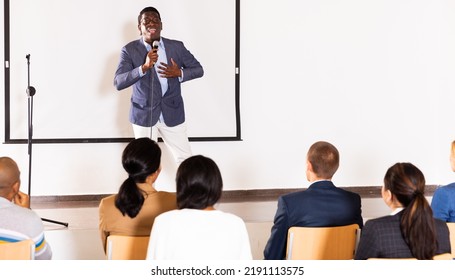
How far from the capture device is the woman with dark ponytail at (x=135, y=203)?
2629 mm

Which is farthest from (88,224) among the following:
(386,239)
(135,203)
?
(386,239)

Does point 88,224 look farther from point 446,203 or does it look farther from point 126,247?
point 446,203

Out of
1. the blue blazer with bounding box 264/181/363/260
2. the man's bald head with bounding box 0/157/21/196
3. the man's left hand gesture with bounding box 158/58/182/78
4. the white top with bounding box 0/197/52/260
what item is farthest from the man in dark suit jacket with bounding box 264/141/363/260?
the man's left hand gesture with bounding box 158/58/182/78

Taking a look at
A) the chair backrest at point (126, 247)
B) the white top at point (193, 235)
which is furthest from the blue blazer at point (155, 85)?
the white top at point (193, 235)

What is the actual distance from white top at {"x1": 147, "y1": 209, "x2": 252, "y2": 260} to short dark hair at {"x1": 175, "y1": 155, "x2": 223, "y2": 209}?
0.14ft

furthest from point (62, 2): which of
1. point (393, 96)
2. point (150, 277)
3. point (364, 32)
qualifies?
point (150, 277)

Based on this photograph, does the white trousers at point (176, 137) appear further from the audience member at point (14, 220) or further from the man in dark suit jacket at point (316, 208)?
the audience member at point (14, 220)

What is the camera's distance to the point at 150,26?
491 cm

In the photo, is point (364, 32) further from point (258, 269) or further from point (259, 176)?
point (258, 269)

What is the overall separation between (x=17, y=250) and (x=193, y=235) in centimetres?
64

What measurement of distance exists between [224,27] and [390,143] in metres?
2.02

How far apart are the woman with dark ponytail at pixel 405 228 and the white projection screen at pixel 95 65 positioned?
363 centimetres

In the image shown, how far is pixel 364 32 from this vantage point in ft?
20.8

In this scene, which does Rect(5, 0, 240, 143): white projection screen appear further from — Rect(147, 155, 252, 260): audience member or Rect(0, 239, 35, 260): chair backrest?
Rect(147, 155, 252, 260): audience member
